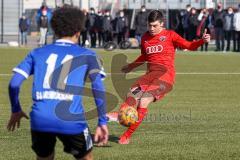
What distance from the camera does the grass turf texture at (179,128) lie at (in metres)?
10.1

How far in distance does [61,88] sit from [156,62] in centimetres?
487

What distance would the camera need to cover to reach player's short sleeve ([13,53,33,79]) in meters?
6.83

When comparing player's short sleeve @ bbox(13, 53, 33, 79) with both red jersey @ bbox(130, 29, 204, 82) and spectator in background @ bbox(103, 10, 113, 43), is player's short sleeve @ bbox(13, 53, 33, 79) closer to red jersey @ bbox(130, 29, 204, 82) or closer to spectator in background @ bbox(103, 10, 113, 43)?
red jersey @ bbox(130, 29, 204, 82)

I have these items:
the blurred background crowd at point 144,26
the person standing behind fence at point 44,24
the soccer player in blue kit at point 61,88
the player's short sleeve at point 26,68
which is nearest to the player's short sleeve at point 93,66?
the soccer player in blue kit at point 61,88

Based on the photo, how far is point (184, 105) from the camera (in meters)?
15.7

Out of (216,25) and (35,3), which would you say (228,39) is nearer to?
(216,25)

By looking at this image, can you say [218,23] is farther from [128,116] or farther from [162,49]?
[128,116]

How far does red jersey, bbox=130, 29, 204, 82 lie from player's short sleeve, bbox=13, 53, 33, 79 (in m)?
4.70

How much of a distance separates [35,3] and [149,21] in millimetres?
56102

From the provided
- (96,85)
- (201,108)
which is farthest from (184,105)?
(96,85)

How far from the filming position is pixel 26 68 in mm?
6863

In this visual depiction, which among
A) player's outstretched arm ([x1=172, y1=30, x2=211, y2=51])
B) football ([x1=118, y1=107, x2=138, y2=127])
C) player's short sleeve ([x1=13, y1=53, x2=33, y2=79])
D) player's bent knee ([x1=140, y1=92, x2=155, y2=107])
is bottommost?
football ([x1=118, y1=107, x2=138, y2=127])

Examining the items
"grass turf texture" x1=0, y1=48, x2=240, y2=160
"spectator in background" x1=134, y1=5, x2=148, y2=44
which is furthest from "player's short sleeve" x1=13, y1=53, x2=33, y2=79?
"spectator in background" x1=134, y1=5, x2=148, y2=44

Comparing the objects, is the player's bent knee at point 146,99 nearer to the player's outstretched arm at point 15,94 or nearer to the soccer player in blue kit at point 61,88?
the soccer player in blue kit at point 61,88
